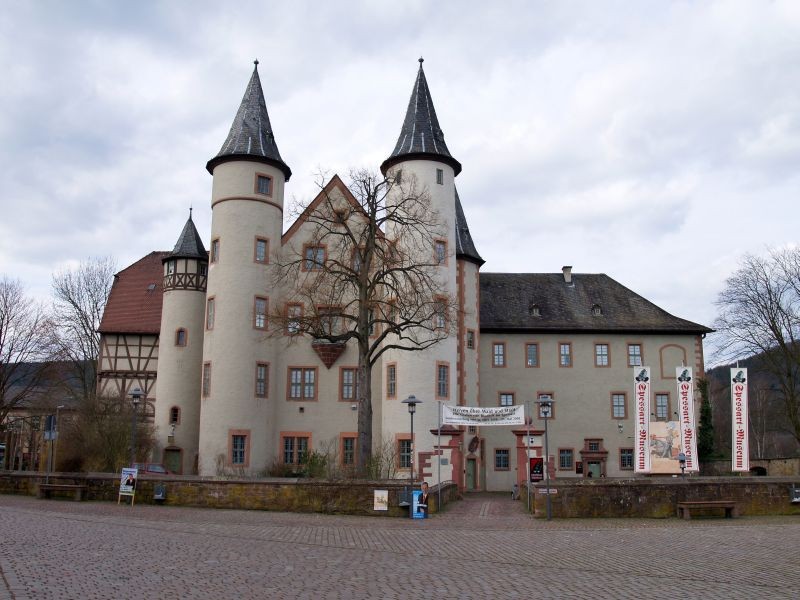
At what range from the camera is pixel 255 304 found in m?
36.8

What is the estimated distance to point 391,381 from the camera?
35312 millimetres

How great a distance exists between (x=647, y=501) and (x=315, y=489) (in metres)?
8.73

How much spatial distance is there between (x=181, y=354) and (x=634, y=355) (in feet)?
72.1

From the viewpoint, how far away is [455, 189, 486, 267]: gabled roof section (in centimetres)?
3875

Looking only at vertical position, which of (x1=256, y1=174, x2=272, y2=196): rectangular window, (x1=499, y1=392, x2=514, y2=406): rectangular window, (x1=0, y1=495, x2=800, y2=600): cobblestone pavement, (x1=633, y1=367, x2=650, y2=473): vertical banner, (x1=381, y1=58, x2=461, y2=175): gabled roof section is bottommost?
(x1=0, y1=495, x2=800, y2=600): cobblestone pavement

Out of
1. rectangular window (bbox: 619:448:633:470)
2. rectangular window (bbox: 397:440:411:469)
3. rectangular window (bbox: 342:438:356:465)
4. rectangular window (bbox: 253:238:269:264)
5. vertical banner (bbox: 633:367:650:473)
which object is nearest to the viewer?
vertical banner (bbox: 633:367:650:473)

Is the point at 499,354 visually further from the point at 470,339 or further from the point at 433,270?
the point at 433,270

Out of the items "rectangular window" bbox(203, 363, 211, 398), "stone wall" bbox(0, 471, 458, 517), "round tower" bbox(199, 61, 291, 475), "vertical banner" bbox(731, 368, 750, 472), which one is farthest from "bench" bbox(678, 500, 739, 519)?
"rectangular window" bbox(203, 363, 211, 398)

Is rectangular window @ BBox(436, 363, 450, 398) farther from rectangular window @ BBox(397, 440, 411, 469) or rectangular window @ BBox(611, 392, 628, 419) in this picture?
rectangular window @ BBox(611, 392, 628, 419)

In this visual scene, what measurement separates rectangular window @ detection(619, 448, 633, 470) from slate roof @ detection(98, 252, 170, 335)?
80.8 feet

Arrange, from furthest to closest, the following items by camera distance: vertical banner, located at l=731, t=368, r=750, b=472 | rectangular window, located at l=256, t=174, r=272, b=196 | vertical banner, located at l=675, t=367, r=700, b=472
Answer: rectangular window, located at l=256, t=174, r=272, b=196
vertical banner, located at l=675, t=367, r=700, b=472
vertical banner, located at l=731, t=368, r=750, b=472

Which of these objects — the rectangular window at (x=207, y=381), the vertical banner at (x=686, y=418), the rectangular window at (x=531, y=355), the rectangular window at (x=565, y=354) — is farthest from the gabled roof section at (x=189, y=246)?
the vertical banner at (x=686, y=418)

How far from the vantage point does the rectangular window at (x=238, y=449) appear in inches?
1394

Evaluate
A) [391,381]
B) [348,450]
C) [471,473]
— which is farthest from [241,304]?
[471,473]
